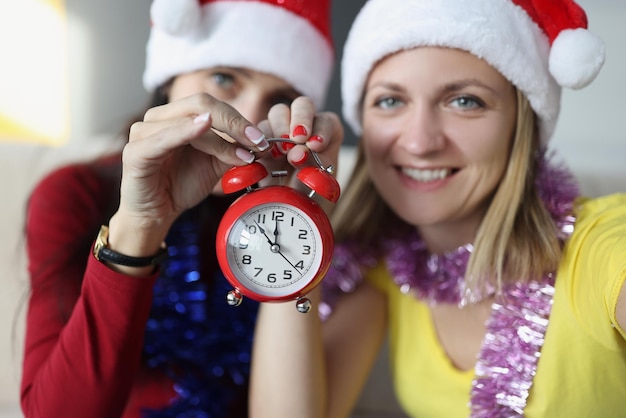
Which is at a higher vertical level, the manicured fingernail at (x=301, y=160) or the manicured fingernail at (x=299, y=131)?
the manicured fingernail at (x=299, y=131)

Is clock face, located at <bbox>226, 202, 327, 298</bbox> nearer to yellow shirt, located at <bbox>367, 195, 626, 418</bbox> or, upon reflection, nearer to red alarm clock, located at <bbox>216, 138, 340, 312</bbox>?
red alarm clock, located at <bbox>216, 138, 340, 312</bbox>

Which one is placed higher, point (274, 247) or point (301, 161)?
point (301, 161)

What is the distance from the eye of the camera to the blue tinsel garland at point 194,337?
134cm

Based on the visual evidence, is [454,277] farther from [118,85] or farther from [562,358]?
[118,85]

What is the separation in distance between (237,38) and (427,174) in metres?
0.45

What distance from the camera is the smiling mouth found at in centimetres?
119


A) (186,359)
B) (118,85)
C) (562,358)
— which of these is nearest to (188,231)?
(186,359)

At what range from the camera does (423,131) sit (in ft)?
3.72

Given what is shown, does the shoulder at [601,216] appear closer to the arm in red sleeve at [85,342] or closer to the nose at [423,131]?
the nose at [423,131]

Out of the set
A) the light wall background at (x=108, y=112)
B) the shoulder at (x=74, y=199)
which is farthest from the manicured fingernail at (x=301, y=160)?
the light wall background at (x=108, y=112)

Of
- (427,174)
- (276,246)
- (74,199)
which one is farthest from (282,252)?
(74,199)

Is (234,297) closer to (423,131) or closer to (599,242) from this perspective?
(423,131)

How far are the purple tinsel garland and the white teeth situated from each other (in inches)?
6.5

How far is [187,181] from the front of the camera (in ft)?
3.37
